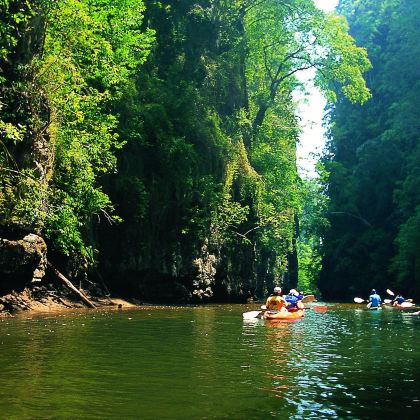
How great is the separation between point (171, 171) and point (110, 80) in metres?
6.44

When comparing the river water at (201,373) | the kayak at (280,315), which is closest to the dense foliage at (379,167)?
the kayak at (280,315)

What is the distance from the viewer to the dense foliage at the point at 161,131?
1673cm

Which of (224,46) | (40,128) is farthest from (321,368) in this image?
(224,46)

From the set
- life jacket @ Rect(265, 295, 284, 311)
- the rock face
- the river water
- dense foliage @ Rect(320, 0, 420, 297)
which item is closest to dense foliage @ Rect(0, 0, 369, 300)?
the rock face

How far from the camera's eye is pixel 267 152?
3431 centimetres

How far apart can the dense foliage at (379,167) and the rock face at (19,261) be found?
27.9 metres

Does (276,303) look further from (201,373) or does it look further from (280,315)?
(201,373)

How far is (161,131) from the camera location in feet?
83.5

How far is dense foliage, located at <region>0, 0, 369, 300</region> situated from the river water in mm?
5391

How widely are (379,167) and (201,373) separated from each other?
4116cm

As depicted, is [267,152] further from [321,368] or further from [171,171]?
[321,368]

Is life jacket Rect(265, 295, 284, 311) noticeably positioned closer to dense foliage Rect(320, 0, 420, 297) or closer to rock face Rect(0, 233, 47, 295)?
rock face Rect(0, 233, 47, 295)

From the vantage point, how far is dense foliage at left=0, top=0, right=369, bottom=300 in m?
16.7

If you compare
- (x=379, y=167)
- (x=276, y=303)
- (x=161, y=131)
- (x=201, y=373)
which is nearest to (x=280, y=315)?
(x=276, y=303)
